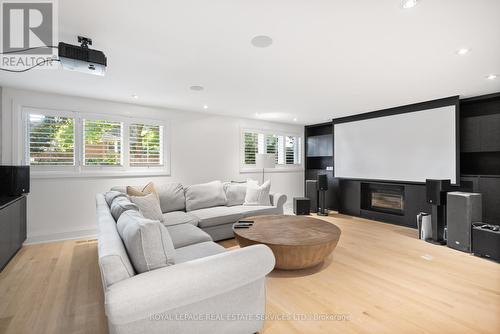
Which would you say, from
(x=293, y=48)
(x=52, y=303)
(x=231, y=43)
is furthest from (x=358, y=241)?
(x=52, y=303)

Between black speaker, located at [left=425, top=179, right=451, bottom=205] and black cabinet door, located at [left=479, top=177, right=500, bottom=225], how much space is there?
2.27 feet

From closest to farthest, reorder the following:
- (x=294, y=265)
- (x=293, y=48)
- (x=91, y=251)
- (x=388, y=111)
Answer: (x=293, y=48) < (x=294, y=265) < (x=91, y=251) < (x=388, y=111)

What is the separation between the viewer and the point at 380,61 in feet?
8.82

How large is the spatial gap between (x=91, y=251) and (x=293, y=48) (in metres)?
3.86

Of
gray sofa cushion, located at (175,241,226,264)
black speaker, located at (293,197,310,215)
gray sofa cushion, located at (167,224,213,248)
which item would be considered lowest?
black speaker, located at (293,197,310,215)

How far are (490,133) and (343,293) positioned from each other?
4076 millimetres

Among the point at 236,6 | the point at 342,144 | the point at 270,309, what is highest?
the point at 236,6

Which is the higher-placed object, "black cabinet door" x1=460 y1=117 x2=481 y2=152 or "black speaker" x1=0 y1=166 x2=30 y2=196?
"black cabinet door" x1=460 y1=117 x2=481 y2=152

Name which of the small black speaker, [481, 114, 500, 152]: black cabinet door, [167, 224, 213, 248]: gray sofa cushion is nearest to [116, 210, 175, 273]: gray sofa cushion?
[167, 224, 213, 248]: gray sofa cushion

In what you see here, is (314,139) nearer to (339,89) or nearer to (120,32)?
(339,89)

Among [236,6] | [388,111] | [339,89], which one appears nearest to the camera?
[236,6]

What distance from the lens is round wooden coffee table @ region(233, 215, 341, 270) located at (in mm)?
2584

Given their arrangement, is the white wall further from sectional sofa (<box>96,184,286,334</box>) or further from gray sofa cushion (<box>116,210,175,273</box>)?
gray sofa cushion (<box>116,210,175,273</box>)

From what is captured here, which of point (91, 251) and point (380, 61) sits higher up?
point (380, 61)
